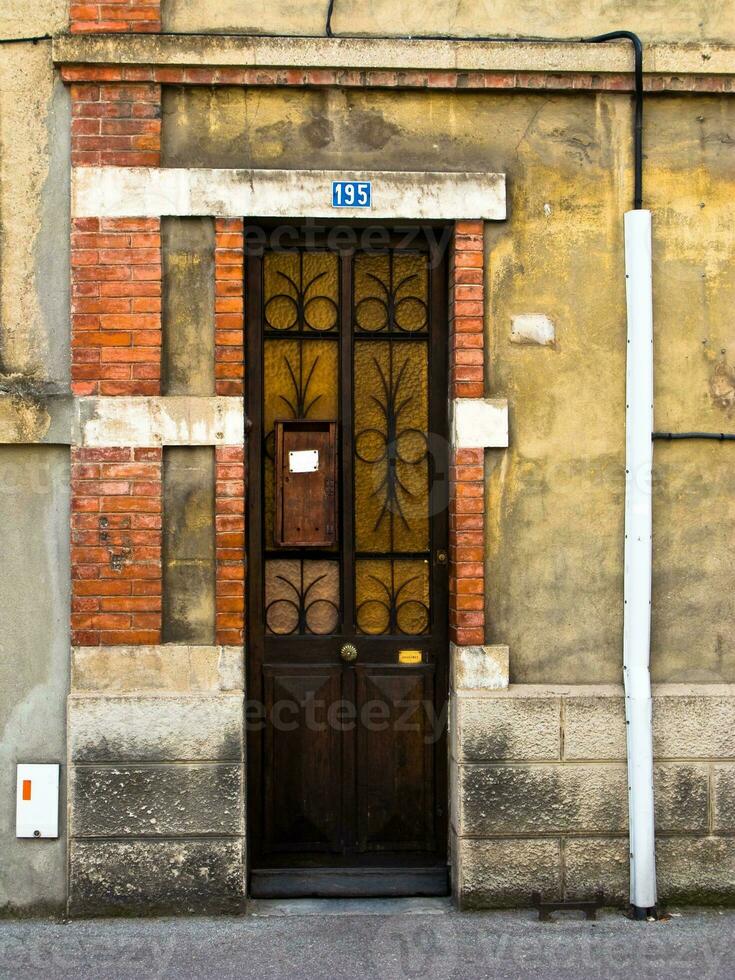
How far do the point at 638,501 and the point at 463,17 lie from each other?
2488mm

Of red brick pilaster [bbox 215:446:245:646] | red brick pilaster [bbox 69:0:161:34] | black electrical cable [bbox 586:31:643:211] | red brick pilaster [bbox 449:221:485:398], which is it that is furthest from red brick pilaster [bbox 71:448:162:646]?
black electrical cable [bbox 586:31:643:211]

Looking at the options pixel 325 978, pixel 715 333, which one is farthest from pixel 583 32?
pixel 325 978

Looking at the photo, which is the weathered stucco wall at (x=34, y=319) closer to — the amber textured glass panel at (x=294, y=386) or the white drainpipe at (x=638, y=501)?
the amber textured glass panel at (x=294, y=386)

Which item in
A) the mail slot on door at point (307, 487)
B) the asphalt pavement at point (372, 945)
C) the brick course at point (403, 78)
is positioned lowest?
the asphalt pavement at point (372, 945)

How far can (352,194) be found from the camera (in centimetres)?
494

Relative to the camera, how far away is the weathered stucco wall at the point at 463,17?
16.3 feet

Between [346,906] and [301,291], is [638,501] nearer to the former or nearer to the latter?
[301,291]

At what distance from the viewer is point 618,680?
5.05 meters

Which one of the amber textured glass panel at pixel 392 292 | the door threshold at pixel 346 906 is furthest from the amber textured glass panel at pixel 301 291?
the door threshold at pixel 346 906

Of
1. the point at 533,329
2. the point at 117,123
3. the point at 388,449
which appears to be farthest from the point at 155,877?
the point at 117,123

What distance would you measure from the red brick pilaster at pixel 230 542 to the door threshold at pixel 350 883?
123 centimetres

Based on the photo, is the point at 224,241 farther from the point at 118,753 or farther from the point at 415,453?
the point at 118,753

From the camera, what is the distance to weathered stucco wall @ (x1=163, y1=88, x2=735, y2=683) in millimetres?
5016

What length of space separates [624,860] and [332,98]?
392 centimetres
